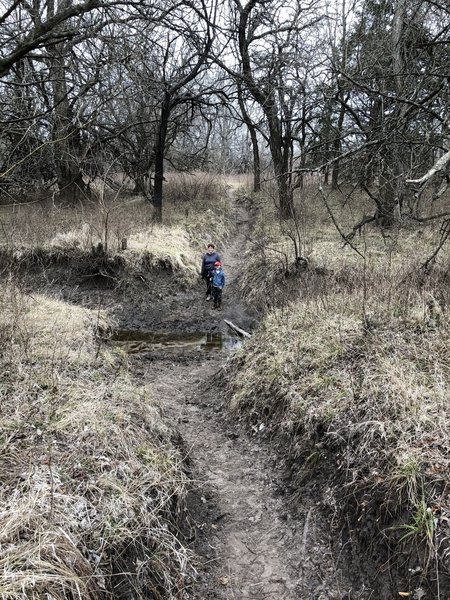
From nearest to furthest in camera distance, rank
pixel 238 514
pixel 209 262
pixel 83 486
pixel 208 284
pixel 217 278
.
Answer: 1. pixel 83 486
2. pixel 238 514
3. pixel 217 278
4. pixel 209 262
5. pixel 208 284

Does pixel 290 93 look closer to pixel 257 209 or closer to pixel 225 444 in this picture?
pixel 257 209

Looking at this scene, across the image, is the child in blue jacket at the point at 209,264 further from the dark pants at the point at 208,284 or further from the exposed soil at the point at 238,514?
the exposed soil at the point at 238,514

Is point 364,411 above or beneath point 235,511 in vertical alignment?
above

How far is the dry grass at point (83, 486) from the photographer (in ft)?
8.18

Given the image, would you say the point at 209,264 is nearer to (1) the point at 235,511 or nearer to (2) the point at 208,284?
(2) the point at 208,284

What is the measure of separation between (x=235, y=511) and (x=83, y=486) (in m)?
1.49

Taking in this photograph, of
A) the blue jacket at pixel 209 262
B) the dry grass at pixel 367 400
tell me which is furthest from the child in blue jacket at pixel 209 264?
the dry grass at pixel 367 400

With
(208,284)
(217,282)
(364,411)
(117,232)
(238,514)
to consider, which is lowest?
(238,514)

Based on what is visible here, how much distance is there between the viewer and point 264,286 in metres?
9.85

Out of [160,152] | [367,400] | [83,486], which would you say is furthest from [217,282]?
[83,486]

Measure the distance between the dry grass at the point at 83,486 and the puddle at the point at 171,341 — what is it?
3301 millimetres

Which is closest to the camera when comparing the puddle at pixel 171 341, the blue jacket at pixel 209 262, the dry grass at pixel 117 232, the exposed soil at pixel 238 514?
the exposed soil at pixel 238 514

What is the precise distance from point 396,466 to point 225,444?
7.26 feet

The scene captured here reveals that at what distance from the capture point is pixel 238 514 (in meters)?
3.88
